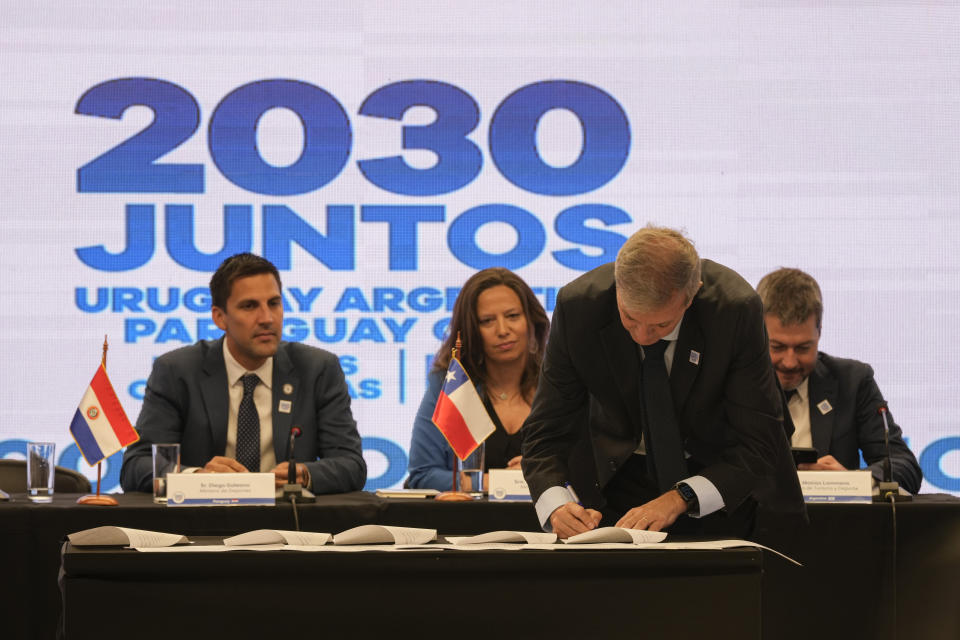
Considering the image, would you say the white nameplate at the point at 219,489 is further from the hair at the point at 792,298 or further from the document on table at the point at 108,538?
the hair at the point at 792,298

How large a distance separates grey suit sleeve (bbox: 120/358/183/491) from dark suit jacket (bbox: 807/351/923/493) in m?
2.44

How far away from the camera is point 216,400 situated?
4.28m

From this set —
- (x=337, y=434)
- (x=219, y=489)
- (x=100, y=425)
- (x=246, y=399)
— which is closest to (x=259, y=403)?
(x=246, y=399)

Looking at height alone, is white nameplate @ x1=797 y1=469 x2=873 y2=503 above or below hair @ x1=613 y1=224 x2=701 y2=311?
below

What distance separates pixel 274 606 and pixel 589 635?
0.62 meters

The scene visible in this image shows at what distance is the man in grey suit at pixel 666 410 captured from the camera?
108 inches

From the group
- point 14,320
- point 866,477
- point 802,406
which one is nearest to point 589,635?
point 866,477

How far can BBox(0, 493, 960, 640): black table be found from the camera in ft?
11.6

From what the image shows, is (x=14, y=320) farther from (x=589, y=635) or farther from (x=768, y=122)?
(x=589, y=635)

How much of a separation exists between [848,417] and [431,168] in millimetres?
2460

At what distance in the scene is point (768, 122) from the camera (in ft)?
19.1

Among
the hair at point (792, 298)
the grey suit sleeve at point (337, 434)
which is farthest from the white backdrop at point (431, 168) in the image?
the hair at point (792, 298)

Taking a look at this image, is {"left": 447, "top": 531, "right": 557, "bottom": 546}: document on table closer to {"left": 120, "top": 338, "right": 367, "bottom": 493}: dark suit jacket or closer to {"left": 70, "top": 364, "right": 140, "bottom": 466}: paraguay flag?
→ {"left": 120, "top": 338, "right": 367, "bottom": 493}: dark suit jacket

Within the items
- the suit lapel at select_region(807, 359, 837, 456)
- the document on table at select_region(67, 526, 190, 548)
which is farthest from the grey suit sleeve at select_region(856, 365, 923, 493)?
the document on table at select_region(67, 526, 190, 548)
